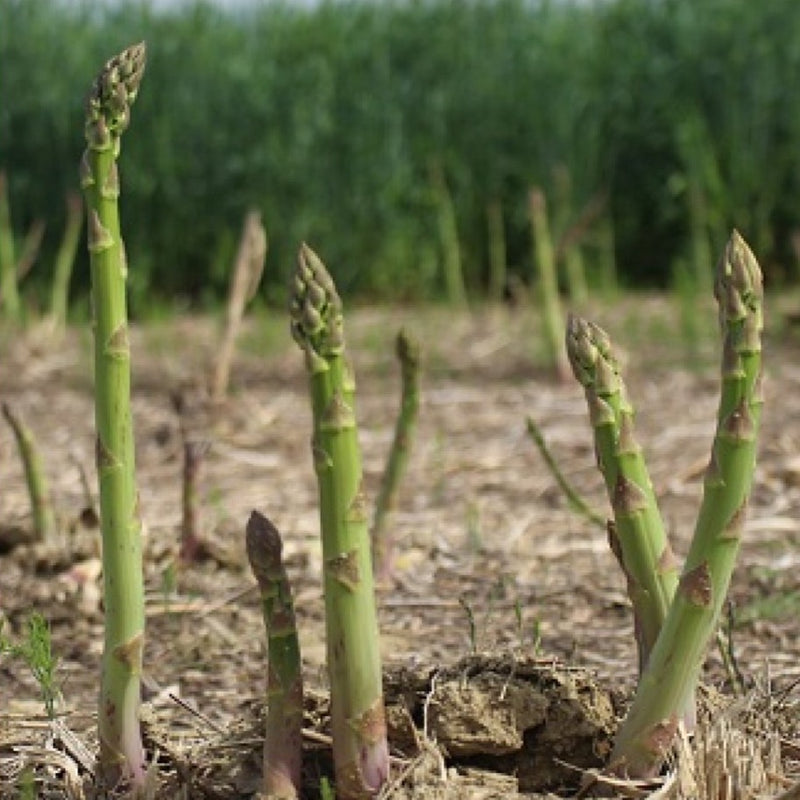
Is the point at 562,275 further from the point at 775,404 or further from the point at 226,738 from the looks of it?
the point at 226,738

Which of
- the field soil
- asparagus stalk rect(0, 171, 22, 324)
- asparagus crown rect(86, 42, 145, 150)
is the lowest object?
the field soil

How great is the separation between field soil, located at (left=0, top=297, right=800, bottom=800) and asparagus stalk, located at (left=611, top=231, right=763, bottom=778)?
0.07m

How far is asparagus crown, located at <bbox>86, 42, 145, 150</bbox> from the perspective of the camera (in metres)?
1.95

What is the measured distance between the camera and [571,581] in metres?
3.57

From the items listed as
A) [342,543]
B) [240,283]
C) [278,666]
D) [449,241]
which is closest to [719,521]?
[342,543]

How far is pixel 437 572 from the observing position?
11.9 ft

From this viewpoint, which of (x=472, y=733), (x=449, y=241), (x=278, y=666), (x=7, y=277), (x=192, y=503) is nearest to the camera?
(x=278, y=666)

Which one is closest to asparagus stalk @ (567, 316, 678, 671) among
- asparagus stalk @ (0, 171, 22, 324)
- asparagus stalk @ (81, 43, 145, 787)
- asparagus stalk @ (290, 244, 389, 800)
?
asparagus stalk @ (290, 244, 389, 800)

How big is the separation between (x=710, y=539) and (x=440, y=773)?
398 mm

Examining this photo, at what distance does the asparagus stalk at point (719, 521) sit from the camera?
1.76 meters

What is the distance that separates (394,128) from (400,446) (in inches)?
274

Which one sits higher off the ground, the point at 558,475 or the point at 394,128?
the point at 394,128

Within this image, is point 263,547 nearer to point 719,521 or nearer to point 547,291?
point 719,521

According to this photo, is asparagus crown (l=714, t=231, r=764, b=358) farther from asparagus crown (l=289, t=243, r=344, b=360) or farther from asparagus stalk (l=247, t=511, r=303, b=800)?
asparagus stalk (l=247, t=511, r=303, b=800)
